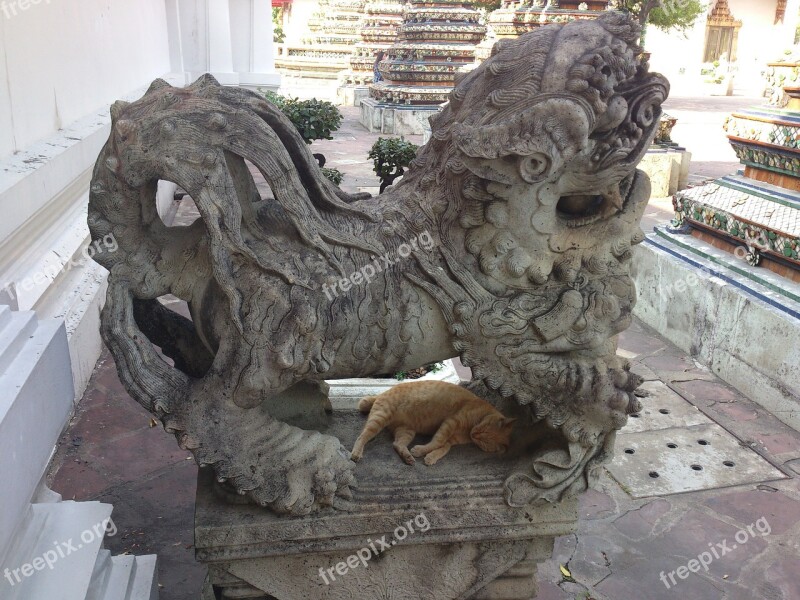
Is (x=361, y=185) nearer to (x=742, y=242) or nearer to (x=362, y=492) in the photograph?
(x=742, y=242)

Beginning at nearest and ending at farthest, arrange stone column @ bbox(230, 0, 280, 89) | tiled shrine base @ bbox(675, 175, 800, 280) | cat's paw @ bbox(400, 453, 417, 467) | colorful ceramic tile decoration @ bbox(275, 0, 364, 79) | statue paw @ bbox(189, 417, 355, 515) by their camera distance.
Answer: statue paw @ bbox(189, 417, 355, 515) → cat's paw @ bbox(400, 453, 417, 467) → tiled shrine base @ bbox(675, 175, 800, 280) → stone column @ bbox(230, 0, 280, 89) → colorful ceramic tile decoration @ bbox(275, 0, 364, 79)

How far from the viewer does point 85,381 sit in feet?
11.1

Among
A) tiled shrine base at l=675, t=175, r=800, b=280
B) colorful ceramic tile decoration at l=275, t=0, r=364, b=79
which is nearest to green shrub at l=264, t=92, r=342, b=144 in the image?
tiled shrine base at l=675, t=175, r=800, b=280

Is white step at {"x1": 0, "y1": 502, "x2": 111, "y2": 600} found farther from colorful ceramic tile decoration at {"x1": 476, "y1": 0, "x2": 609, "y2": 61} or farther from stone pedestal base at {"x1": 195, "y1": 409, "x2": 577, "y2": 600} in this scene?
colorful ceramic tile decoration at {"x1": 476, "y1": 0, "x2": 609, "y2": 61}

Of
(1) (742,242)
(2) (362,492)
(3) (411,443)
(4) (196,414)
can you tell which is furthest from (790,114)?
(4) (196,414)

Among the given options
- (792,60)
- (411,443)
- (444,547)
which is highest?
(792,60)

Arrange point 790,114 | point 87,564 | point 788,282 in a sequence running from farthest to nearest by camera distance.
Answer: point 790,114 → point 788,282 → point 87,564

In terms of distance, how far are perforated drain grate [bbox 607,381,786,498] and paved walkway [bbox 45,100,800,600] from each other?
0.05 metres

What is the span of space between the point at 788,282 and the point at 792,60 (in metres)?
1.29

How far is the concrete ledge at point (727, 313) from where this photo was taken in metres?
3.56

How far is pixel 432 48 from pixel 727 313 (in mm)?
8668

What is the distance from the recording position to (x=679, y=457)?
10.5ft

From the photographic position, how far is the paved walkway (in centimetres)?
238

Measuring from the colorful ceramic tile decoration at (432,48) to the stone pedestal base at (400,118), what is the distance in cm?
21
